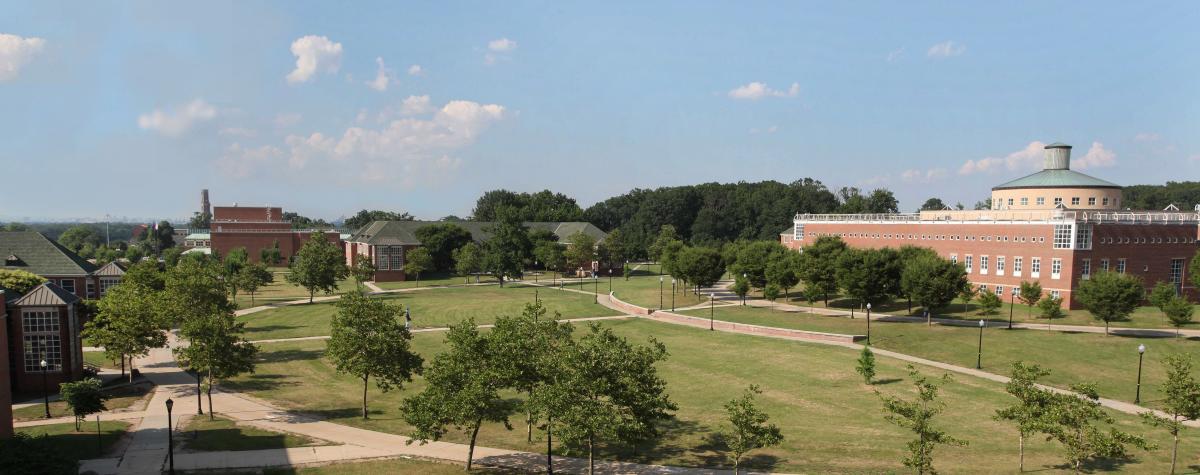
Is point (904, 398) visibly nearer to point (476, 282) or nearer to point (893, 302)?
point (893, 302)

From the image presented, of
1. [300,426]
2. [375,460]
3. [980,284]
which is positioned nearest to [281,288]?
[300,426]

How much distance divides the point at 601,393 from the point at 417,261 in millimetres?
77006

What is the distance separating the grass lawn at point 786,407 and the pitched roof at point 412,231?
5216 centimetres

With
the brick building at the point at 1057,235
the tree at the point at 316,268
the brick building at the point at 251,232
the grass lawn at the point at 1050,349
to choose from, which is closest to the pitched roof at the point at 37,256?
the tree at the point at 316,268

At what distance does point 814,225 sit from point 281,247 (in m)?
101

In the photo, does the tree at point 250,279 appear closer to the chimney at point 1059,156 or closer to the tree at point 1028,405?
the tree at point 1028,405

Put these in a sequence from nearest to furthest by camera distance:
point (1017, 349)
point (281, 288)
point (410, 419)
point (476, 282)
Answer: point (410, 419) → point (1017, 349) → point (281, 288) → point (476, 282)

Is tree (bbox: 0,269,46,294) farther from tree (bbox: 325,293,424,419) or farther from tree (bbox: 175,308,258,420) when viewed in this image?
tree (bbox: 325,293,424,419)

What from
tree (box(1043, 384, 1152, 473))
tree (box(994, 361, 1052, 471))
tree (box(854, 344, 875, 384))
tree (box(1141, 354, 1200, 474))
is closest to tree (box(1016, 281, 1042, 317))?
tree (box(854, 344, 875, 384))

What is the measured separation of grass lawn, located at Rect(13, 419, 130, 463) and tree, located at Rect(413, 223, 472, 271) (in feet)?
235

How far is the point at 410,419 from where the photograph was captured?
22.2 metres

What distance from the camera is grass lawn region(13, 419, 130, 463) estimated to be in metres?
23.9

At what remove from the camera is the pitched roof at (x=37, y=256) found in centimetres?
4716

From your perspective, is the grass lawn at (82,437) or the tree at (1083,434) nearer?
the tree at (1083,434)
